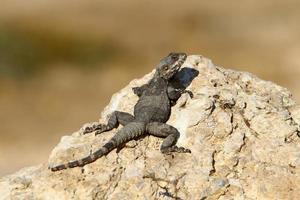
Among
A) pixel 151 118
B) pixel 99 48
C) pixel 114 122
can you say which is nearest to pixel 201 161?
pixel 151 118

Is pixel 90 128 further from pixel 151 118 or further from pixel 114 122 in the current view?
pixel 151 118

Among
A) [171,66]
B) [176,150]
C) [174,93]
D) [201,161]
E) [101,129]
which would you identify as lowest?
[201,161]

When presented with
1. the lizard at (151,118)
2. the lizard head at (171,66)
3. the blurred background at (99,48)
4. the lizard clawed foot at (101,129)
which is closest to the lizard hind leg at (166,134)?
the lizard at (151,118)

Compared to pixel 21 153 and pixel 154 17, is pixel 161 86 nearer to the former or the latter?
pixel 21 153

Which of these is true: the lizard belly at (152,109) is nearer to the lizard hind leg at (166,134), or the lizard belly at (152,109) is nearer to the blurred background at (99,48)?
the lizard hind leg at (166,134)

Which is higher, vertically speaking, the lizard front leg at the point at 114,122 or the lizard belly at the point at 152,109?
the lizard belly at the point at 152,109

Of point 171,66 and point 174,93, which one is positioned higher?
point 171,66

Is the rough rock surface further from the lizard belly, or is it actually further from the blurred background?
the blurred background
